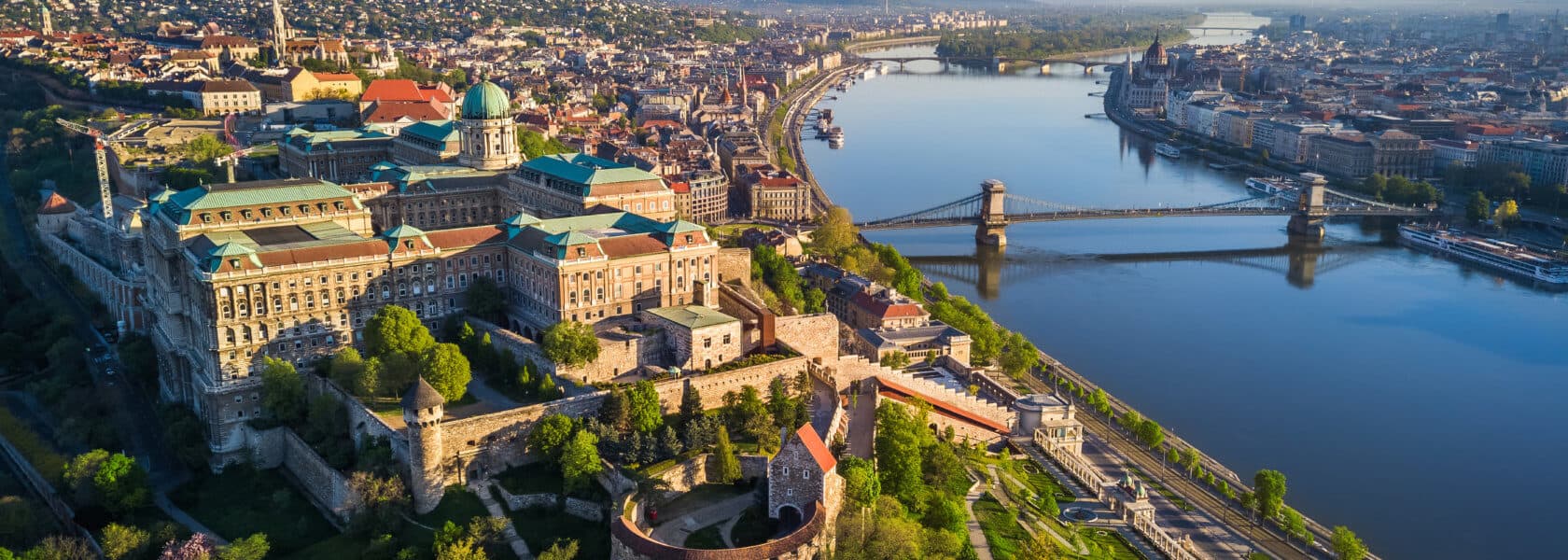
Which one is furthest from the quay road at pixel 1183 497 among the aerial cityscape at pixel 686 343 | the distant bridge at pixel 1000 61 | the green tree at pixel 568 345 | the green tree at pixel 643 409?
the distant bridge at pixel 1000 61

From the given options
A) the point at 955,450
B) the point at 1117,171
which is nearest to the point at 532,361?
the point at 955,450

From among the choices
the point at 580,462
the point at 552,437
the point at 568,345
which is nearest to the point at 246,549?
the point at 552,437

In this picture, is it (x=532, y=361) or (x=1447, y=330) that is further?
(x=1447, y=330)

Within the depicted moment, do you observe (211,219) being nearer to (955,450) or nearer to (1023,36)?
(955,450)

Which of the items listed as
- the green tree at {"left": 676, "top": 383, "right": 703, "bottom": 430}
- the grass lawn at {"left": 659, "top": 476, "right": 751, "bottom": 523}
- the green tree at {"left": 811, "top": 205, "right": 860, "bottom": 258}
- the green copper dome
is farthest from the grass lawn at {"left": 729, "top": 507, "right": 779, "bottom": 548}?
the green tree at {"left": 811, "top": 205, "right": 860, "bottom": 258}

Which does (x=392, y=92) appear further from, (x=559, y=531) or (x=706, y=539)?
→ (x=706, y=539)
